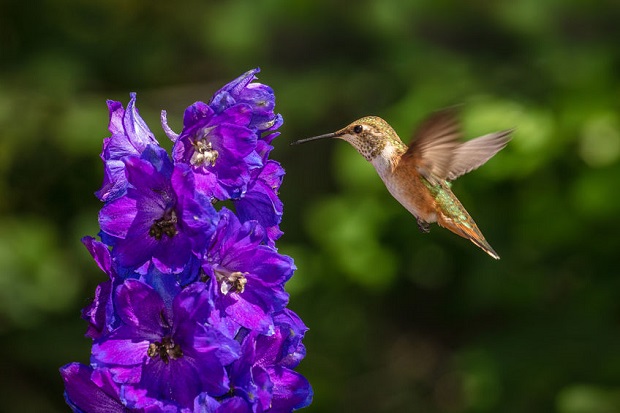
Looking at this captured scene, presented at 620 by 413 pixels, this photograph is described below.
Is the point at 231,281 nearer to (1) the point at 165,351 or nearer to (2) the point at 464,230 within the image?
(1) the point at 165,351

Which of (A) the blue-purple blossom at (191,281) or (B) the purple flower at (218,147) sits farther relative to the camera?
(B) the purple flower at (218,147)

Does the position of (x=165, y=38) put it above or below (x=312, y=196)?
above

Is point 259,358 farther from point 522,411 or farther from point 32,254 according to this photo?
point 32,254

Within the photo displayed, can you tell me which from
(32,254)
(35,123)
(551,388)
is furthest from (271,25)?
(551,388)

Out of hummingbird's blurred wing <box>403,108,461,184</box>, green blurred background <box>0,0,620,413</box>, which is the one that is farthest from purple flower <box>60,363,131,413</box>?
green blurred background <box>0,0,620,413</box>

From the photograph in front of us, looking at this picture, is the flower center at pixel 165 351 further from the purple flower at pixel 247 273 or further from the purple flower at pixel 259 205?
the purple flower at pixel 259 205

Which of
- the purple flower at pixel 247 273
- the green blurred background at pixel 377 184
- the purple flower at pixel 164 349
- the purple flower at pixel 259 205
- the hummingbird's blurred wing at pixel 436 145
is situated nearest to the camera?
the purple flower at pixel 164 349

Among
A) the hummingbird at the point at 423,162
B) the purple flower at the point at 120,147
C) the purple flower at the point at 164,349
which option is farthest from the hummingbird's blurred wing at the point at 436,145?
the purple flower at the point at 164,349
